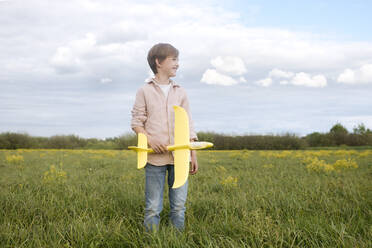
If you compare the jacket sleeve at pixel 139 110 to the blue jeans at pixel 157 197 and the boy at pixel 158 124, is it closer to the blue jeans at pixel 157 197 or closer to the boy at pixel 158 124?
the boy at pixel 158 124

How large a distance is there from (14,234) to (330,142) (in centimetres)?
2729

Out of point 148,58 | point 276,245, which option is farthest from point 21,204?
point 276,245

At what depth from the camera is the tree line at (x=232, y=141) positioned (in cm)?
2375

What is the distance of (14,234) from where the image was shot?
2840 mm

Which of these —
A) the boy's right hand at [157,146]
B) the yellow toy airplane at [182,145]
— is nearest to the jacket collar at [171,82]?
the boy's right hand at [157,146]

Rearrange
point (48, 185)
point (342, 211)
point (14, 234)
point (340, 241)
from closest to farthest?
point (340, 241)
point (14, 234)
point (342, 211)
point (48, 185)

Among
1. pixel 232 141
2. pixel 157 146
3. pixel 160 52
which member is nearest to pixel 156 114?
pixel 157 146

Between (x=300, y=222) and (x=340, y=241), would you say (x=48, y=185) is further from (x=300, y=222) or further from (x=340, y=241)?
(x=340, y=241)

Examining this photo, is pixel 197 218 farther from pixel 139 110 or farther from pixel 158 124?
pixel 139 110

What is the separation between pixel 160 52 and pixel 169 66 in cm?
16

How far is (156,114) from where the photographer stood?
2848 millimetres

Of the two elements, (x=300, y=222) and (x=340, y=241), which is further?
(x=300, y=222)

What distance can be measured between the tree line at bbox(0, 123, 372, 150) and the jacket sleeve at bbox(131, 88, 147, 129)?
762 inches

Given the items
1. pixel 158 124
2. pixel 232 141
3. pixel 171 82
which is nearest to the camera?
pixel 158 124
